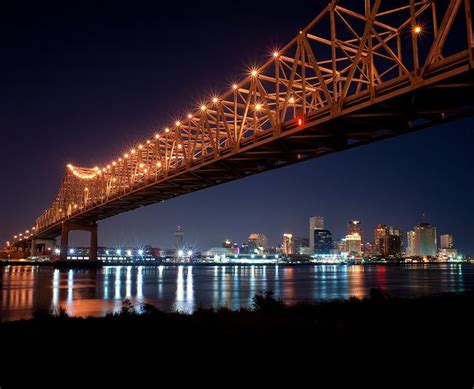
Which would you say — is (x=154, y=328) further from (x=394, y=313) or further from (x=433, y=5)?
(x=433, y=5)

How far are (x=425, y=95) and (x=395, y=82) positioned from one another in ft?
4.93

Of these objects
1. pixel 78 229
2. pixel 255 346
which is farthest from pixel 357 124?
pixel 78 229

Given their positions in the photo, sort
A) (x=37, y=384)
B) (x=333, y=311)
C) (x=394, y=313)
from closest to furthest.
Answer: (x=37, y=384) < (x=394, y=313) < (x=333, y=311)

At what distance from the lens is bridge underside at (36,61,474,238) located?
21109 mm

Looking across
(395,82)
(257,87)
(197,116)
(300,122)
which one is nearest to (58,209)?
(197,116)

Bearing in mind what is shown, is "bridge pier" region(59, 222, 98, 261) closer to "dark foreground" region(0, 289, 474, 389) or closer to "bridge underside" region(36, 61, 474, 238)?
"bridge underside" region(36, 61, 474, 238)

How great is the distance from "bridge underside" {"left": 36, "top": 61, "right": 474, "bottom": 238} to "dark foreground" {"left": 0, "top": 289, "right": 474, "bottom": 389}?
1117 centimetres

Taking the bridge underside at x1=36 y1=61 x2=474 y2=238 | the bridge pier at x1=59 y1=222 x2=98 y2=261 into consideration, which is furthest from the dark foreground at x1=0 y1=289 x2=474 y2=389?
the bridge pier at x1=59 y1=222 x2=98 y2=261

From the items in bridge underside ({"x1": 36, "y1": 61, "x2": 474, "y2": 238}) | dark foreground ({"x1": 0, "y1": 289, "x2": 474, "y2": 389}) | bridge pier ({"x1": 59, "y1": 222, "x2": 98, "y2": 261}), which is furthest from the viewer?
bridge pier ({"x1": 59, "y1": 222, "x2": 98, "y2": 261})

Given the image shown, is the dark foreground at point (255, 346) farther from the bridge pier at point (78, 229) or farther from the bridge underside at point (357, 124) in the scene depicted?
the bridge pier at point (78, 229)

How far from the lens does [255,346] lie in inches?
365

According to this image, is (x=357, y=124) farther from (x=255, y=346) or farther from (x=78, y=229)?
(x=78, y=229)

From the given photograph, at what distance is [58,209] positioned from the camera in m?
124

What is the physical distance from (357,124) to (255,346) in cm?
2019
